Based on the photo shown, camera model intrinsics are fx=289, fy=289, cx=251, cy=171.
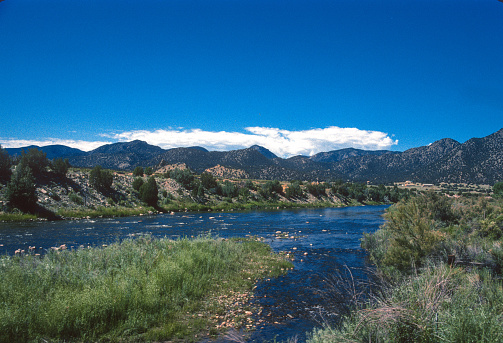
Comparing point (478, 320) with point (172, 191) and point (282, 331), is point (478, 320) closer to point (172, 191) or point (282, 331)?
point (282, 331)

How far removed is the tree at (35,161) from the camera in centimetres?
3256

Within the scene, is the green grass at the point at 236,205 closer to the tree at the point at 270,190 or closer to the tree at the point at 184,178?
the tree at the point at 270,190

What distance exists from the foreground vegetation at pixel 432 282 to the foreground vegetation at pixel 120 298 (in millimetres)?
3285

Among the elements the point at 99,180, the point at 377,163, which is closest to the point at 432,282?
the point at 99,180

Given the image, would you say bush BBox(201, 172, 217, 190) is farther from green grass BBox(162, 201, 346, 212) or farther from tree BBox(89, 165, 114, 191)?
tree BBox(89, 165, 114, 191)

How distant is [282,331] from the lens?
7.13m

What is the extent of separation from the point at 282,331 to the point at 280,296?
2416mm

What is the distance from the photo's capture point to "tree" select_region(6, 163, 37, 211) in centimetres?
2652

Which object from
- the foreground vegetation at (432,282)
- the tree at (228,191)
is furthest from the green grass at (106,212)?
the foreground vegetation at (432,282)

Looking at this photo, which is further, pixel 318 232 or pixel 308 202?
pixel 308 202

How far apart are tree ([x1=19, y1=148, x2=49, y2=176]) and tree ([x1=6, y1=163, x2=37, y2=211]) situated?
5.48 m

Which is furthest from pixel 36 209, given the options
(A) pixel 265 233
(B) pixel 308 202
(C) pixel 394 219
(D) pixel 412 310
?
(B) pixel 308 202

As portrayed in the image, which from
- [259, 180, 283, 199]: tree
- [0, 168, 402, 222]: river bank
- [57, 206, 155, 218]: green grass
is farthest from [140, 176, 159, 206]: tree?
[259, 180, 283, 199]: tree

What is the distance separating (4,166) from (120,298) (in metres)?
32.7
